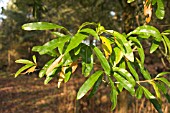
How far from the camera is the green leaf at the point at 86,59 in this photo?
913 mm

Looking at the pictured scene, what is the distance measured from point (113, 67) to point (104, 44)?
108mm

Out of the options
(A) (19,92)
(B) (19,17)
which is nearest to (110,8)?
(A) (19,92)

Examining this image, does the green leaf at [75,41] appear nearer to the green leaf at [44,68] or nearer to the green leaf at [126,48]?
the green leaf at [126,48]

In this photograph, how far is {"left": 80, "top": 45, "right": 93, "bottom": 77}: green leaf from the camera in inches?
35.9

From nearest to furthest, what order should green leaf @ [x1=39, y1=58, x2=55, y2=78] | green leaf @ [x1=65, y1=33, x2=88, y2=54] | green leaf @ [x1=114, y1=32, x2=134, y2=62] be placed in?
1. green leaf @ [x1=65, y1=33, x2=88, y2=54]
2. green leaf @ [x1=114, y1=32, x2=134, y2=62]
3. green leaf @ [x1=39, y1=58, x2=55, y2=78]

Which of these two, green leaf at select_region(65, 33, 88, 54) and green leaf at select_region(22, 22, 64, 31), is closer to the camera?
green leaf at select_region(65, 33, 88, 54)

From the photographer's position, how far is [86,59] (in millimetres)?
923

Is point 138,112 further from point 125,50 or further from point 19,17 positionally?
point 19,17

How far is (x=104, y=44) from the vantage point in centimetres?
93

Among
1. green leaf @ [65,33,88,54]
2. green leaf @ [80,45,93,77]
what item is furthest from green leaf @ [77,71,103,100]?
Result: green leaf @ [65,33,88,54]

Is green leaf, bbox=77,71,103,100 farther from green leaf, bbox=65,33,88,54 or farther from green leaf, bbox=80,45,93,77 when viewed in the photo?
green leaf, bbox=65,33,88,54

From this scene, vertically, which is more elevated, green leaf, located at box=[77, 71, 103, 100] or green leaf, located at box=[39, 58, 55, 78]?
green leaf, located at box=[39, 58, 55, 78]

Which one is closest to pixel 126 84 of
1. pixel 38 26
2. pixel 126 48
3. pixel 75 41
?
pixel 126 48

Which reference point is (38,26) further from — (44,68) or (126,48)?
(126,48)
